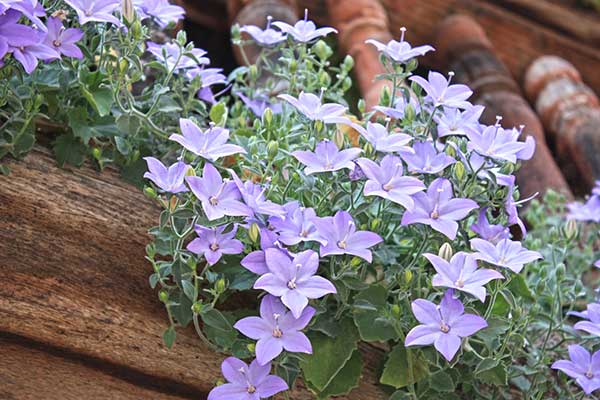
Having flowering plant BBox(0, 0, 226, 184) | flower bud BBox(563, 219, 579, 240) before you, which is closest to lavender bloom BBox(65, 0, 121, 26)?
flowering plant BBox(0, 0, 226, 184)

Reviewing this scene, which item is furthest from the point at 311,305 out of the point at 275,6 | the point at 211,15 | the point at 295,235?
the point at 211,15

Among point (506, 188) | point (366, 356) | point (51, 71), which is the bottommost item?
point (366, 356)

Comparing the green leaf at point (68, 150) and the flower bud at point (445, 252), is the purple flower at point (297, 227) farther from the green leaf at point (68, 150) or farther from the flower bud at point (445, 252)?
the green leaf at point (68, 150)

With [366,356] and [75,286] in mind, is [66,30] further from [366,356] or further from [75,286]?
[366,356]

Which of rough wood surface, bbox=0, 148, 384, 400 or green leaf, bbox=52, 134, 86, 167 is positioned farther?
green leaf, bbox=52, 134, 86, 167

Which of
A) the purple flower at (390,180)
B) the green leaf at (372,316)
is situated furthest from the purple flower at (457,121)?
the green leaf at (372,316)

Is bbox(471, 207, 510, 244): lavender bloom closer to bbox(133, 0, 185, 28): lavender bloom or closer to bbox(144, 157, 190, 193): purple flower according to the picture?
bbox(144, 157, 190, 193): purple flower

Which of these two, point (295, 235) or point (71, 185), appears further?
point (71, 185)
